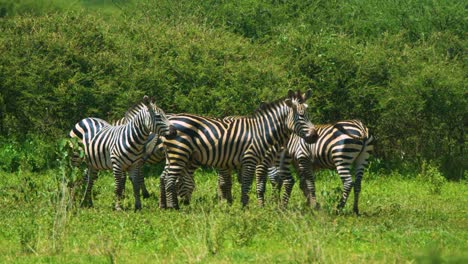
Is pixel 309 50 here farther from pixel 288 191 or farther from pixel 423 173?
pixel 288 191

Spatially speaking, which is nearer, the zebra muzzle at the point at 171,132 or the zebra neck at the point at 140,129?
the zebra muzzle at the point at 171,132

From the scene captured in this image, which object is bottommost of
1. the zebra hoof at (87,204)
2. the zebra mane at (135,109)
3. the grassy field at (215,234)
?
the zebra hoof at (87,204)

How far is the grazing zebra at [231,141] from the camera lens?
1753 centimetres

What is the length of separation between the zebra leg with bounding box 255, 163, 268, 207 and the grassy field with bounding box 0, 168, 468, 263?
1147 millimetres

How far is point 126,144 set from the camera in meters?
17.4

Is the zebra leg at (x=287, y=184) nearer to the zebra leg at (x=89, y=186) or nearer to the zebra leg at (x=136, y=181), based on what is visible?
the zebra leg at (x=136, y=181)

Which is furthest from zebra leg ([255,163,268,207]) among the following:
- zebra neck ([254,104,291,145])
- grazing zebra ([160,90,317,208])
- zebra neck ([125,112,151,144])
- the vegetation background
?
zebra neck ([125,112,151,144])

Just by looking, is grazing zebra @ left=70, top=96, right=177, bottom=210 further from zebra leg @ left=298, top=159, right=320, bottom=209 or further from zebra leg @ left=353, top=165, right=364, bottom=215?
zebra leg @ left=353, top=165, right=364, bottom=215

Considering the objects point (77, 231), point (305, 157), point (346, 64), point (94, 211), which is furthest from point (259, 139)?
point (346, 64)

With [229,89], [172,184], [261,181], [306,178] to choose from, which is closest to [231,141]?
[261,181]

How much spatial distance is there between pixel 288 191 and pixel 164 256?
6.77 m

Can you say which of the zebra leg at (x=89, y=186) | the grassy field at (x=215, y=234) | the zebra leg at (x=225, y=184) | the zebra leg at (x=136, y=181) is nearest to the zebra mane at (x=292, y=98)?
the zebra leg at (x=225, y=184)

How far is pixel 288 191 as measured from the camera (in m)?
18.4

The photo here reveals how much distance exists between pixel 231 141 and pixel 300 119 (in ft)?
4.22
